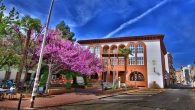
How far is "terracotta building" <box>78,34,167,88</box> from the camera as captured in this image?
60375 mm

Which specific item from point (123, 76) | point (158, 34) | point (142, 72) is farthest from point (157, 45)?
point (123, 76)

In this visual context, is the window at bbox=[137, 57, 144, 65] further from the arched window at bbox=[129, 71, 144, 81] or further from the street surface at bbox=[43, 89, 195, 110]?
the street surface at bbox=[43, 89, 195, 110]

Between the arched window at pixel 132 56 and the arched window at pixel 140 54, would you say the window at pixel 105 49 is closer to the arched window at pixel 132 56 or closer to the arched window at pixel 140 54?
the arched window at pixel 132 56

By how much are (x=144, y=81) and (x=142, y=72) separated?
9.87 ft

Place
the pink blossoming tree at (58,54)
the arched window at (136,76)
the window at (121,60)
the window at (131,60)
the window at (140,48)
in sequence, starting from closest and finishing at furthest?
1. the pink blossoming tree at (58,54)
2. the arched window at (136,76)
3. the window at (140,48)
4. the window at (131,60)
5. the window at (121,60)

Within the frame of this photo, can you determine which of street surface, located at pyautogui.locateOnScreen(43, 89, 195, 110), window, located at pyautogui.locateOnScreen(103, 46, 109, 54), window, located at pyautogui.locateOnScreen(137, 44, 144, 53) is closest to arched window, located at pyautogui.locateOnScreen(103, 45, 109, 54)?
window, located at pyautogui.locateOnScreen(103, 46, 109, 54)

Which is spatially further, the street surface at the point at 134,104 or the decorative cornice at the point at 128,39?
the decorative cornice at the point at 128,39

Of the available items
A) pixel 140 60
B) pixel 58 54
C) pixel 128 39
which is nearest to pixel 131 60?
pixel 140 60

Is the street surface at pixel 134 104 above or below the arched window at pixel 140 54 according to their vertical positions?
below

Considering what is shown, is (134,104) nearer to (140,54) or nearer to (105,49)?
(140,54)

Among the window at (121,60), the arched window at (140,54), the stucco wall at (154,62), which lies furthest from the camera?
the window at (121,60)

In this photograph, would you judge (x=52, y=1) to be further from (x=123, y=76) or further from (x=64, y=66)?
(x=123, y=76)

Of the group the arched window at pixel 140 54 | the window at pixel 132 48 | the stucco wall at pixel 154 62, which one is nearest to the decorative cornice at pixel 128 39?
the stucco wall at pixel 154 62

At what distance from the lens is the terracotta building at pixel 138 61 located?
60375 millimetres
